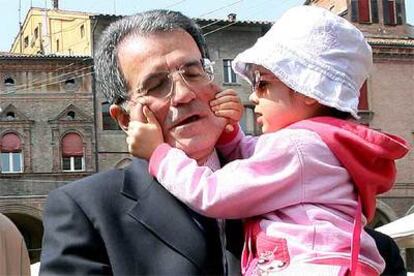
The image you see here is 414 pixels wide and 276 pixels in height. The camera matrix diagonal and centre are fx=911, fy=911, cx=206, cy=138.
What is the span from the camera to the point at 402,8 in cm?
3103

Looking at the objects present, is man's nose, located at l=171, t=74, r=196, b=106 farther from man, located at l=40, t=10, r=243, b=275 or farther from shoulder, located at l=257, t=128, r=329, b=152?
shoulder, located at l=257, t=128, r=329, b=152

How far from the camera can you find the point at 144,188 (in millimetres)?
2121

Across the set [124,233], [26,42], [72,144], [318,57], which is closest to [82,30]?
[72,144]

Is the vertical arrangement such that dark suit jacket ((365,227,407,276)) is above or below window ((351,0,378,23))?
below

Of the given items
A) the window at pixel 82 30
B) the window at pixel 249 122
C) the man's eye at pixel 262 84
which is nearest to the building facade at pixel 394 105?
the window at pixel 249 122

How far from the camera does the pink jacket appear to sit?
1.92 meters

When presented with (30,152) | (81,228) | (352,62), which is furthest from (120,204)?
(30,152)

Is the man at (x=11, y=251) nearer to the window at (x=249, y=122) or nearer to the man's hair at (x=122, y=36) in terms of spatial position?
the man's hair at (x=122, y=36)

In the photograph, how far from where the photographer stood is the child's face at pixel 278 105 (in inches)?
82.6

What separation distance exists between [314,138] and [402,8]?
30.1m

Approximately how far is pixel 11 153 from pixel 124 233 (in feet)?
83.6

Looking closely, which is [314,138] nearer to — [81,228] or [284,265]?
[284,265]

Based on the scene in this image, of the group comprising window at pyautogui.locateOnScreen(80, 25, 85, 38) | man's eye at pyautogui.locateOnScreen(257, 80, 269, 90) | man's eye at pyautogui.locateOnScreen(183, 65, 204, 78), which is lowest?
man's eye at pyautogui.locateOnScreen(257, 80, 269, 90)

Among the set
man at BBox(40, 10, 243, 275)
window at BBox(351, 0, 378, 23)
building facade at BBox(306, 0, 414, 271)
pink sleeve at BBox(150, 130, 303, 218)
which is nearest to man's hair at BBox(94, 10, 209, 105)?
man at BBox(40, 10, 243, 275)
